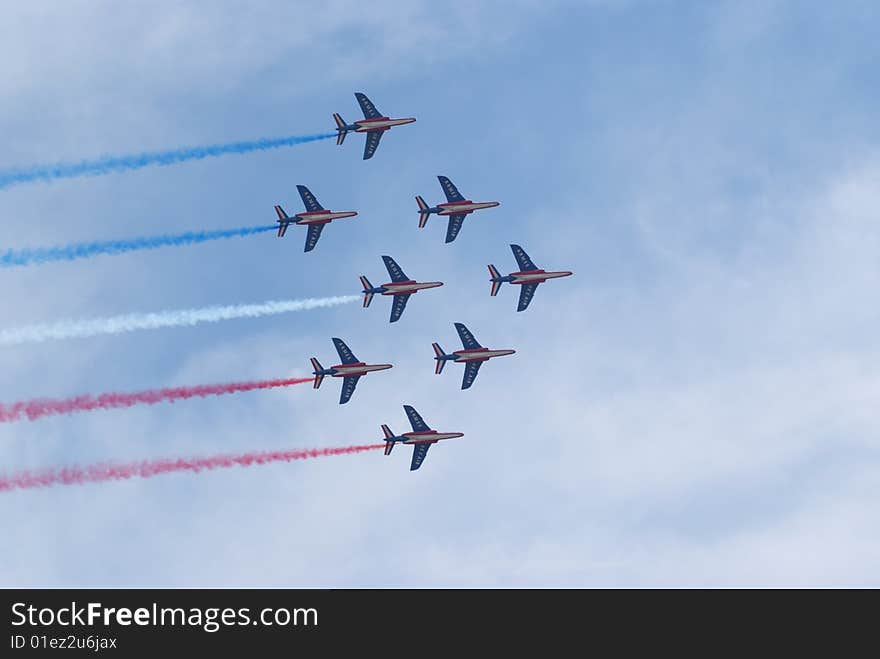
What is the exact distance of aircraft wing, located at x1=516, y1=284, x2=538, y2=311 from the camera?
185 m

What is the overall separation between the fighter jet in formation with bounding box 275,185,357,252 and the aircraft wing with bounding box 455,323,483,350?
17.0 meters

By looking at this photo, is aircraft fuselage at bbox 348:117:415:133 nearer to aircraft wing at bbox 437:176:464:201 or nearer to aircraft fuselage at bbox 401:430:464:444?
aircraft wing at bbox 437:176:464:201

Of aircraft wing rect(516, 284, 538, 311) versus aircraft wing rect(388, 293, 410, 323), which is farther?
aircraft wing rect(516, 284, 538, 311)

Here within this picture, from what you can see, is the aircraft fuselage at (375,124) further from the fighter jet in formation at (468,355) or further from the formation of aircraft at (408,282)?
the fighter jet in formation at (468,355)

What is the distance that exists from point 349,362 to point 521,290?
21.6 m

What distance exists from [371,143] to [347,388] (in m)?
26.2

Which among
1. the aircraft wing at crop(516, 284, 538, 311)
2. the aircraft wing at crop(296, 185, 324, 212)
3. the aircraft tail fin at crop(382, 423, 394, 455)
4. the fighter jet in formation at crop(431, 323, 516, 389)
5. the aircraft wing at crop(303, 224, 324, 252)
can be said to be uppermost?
the aircraft wing at crop(296, 185, 324, 212)

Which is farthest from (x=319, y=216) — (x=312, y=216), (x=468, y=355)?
(x=468, y=355)

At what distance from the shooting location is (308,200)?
180 meters

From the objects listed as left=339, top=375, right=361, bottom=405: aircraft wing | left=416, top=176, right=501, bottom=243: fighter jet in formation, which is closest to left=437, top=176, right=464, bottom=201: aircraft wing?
left=416, top=176, right=501, bottom=243: fighter jet in formation
